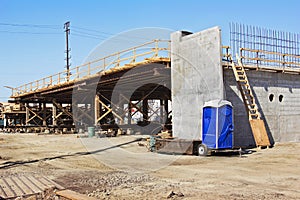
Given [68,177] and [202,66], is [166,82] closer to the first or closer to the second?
[202,66]

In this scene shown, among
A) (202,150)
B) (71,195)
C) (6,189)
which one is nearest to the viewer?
(71,195)

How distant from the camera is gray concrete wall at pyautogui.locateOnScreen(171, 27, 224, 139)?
Answer: 15117mm

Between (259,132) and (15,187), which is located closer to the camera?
(15,187)

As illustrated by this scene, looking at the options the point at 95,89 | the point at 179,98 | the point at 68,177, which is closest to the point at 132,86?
the point at 95,89

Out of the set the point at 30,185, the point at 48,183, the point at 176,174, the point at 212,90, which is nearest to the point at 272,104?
the point at 212,90

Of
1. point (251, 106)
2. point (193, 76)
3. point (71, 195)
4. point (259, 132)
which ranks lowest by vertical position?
point (71, 195)

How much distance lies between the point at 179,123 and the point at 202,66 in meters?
2.95

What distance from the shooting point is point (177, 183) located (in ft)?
28.4

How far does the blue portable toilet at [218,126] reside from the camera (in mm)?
13469

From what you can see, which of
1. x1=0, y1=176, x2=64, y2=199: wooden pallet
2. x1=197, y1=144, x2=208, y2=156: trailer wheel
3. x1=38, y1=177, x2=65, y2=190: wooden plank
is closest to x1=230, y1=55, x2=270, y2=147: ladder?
x1=197, y1=144, x2=208, y2=156: trailer wheel

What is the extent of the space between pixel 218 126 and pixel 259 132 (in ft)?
10.3

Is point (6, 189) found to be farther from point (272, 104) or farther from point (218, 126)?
point (272, 104)

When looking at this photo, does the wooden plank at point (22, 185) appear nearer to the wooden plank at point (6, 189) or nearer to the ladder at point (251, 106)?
the wooden plank at point (6, 189)

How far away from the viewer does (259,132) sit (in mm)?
15578
